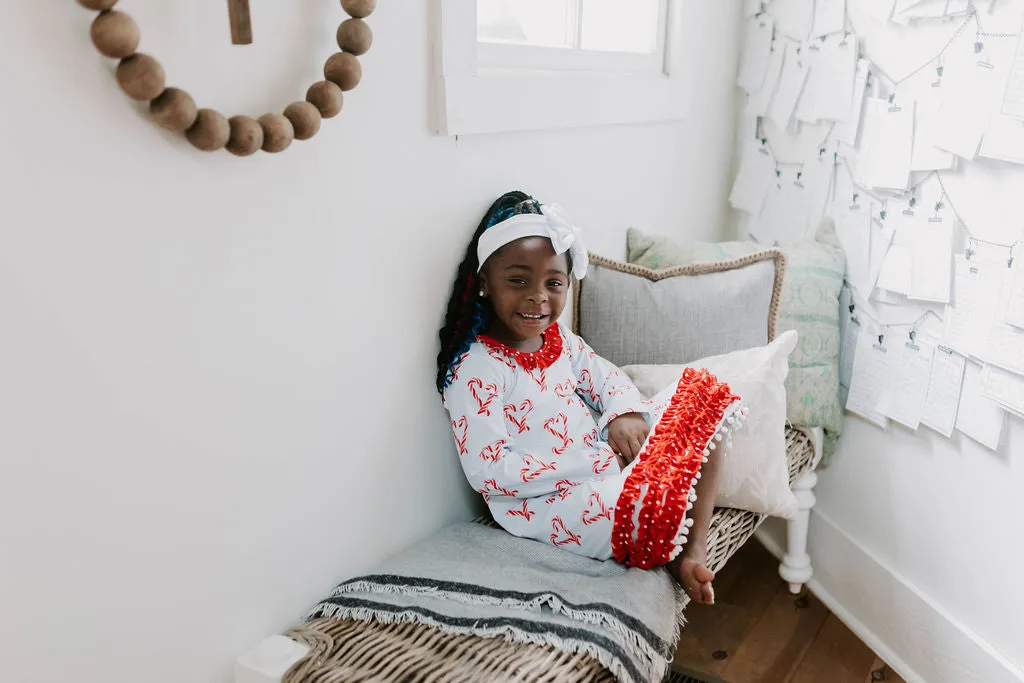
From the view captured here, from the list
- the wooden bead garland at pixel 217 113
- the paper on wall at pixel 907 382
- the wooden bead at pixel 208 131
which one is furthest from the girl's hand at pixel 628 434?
the wooden bead at pixel 208 131

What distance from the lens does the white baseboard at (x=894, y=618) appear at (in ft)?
5.53

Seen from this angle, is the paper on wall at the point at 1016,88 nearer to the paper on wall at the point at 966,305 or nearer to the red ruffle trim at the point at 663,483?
the paper on wall at the point at 966,305

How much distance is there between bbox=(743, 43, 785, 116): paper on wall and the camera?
214cm

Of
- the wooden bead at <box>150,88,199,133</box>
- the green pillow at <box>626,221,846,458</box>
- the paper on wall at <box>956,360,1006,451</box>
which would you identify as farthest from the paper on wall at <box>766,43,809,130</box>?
the wooden bead at <box>150,88,199,133</box>

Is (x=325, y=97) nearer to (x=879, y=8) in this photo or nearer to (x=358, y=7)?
(x=358, y=7)

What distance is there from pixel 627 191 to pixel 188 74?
1.20 m

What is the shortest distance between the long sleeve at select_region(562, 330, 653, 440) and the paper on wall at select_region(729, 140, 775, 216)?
84 cm

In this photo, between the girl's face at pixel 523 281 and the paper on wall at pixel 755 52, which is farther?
the paper on wall at pixel 755 52

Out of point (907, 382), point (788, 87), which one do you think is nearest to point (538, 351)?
point (907, 382)

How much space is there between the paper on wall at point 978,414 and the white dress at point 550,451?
0.51 meters

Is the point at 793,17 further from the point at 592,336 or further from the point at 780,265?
the point at 592,336

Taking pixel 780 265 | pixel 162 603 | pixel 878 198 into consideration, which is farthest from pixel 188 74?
pixel 878 198

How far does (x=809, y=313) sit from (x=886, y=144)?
418mm

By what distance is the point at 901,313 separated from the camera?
5.99 ft
